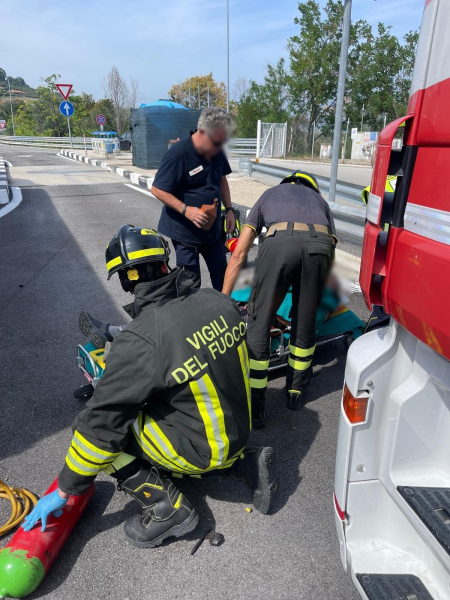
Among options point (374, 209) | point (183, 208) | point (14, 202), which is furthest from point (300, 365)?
point (14, 202)

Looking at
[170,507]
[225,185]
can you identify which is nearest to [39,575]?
[170,507]

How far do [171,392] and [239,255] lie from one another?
1.42 m

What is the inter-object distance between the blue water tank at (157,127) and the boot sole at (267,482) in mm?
16953

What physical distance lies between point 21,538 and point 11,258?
5.55 m

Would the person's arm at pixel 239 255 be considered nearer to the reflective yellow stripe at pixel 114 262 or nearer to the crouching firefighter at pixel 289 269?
the crouching firefighter at pixel 289 269

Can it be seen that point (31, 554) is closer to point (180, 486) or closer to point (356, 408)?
point (180, 486)

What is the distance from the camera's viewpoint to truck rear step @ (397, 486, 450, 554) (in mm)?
1431

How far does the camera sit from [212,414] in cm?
206

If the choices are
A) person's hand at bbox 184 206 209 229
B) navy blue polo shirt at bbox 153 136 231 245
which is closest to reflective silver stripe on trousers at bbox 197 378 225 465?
person's hand at bbox 184 206 209 229

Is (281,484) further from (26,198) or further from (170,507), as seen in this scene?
(26,198)

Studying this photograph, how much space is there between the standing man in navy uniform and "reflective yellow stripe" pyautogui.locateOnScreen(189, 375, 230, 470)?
176 centimetres

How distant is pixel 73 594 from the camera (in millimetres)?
1953

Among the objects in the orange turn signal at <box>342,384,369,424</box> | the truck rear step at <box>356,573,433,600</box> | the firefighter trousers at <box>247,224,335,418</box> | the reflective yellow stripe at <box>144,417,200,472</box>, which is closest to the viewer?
the truck rear step at <box>356,573,433,600</box>

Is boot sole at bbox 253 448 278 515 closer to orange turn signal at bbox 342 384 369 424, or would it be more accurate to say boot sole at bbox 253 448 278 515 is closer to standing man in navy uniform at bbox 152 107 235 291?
orange turn signal at bbox 342 384 369 424
